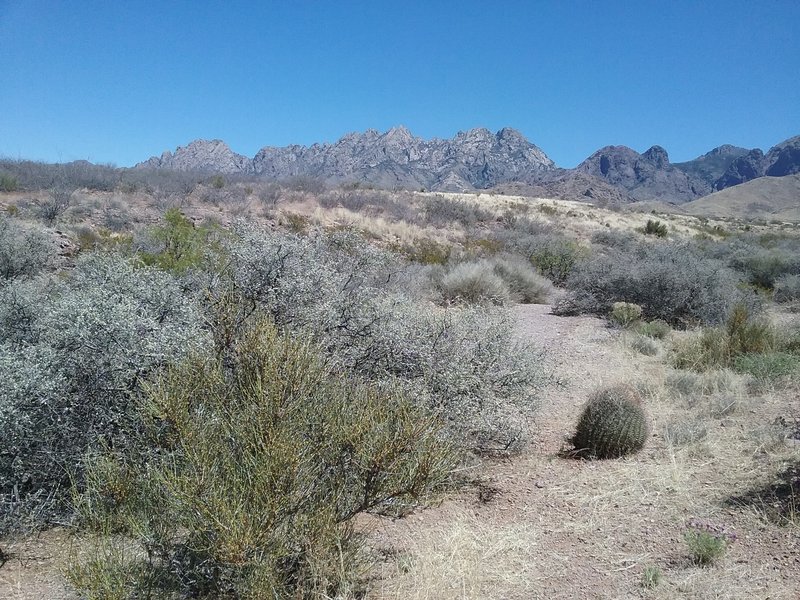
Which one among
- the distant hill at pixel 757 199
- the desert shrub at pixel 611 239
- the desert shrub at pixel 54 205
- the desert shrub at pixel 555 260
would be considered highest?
the distant hill at pixel 757 199

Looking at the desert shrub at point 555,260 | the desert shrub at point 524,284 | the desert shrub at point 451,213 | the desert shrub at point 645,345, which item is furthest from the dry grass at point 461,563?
the desert shrub at point 451,213

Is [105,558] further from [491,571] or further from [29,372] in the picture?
[491,571]

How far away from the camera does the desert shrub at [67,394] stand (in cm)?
383

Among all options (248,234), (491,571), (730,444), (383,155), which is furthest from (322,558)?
(383,155)

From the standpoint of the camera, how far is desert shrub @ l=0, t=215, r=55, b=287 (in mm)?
10364

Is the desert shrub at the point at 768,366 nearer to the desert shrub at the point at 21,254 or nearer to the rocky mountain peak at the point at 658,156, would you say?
the desert shrub at the point at 21,254

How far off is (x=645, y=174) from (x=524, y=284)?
187 m

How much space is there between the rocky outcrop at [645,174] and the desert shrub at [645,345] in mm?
165602

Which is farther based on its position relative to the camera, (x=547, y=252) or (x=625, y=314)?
(x=547, y=252)

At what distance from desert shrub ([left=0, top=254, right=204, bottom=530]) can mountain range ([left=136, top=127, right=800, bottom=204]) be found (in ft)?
446

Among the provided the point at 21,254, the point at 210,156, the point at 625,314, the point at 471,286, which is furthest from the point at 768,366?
the point at 210,156

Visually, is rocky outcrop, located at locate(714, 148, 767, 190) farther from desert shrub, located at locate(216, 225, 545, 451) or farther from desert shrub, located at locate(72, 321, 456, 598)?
desert shrub, located at locate(72, 321, 456, 598)

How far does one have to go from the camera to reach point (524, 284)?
18016 mm

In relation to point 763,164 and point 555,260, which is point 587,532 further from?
point 763,164
